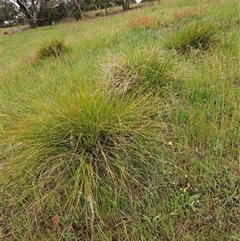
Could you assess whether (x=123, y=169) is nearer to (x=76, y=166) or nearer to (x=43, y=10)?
(x=76, y=166)

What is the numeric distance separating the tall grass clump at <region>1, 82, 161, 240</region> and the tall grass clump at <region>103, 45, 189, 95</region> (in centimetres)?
50

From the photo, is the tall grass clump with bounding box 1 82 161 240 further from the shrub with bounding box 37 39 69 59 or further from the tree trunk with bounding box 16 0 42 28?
the tree trunk with bounding box 16 0 42 28

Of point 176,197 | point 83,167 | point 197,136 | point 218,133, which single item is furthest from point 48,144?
point 218,133

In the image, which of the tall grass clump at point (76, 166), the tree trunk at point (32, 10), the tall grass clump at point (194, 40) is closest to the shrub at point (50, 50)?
the tall grass clump at point (194, 40)

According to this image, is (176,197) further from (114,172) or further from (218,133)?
(218,133)

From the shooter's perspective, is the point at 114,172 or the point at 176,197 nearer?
the point at 176,197

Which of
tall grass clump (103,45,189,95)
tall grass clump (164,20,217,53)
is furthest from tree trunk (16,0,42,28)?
tall grass clump (103,45,189,95)

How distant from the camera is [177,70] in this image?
2.53m

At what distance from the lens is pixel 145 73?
241 cm

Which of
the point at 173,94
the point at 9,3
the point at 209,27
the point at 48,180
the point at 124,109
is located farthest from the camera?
the point at 9,3

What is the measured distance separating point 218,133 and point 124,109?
73 cm

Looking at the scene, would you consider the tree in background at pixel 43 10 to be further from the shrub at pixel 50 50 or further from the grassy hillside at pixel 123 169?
the grassy hillside at pixel 123 169

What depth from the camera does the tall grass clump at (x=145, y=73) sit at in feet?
7.54

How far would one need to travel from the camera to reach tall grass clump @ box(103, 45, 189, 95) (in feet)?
7.54
